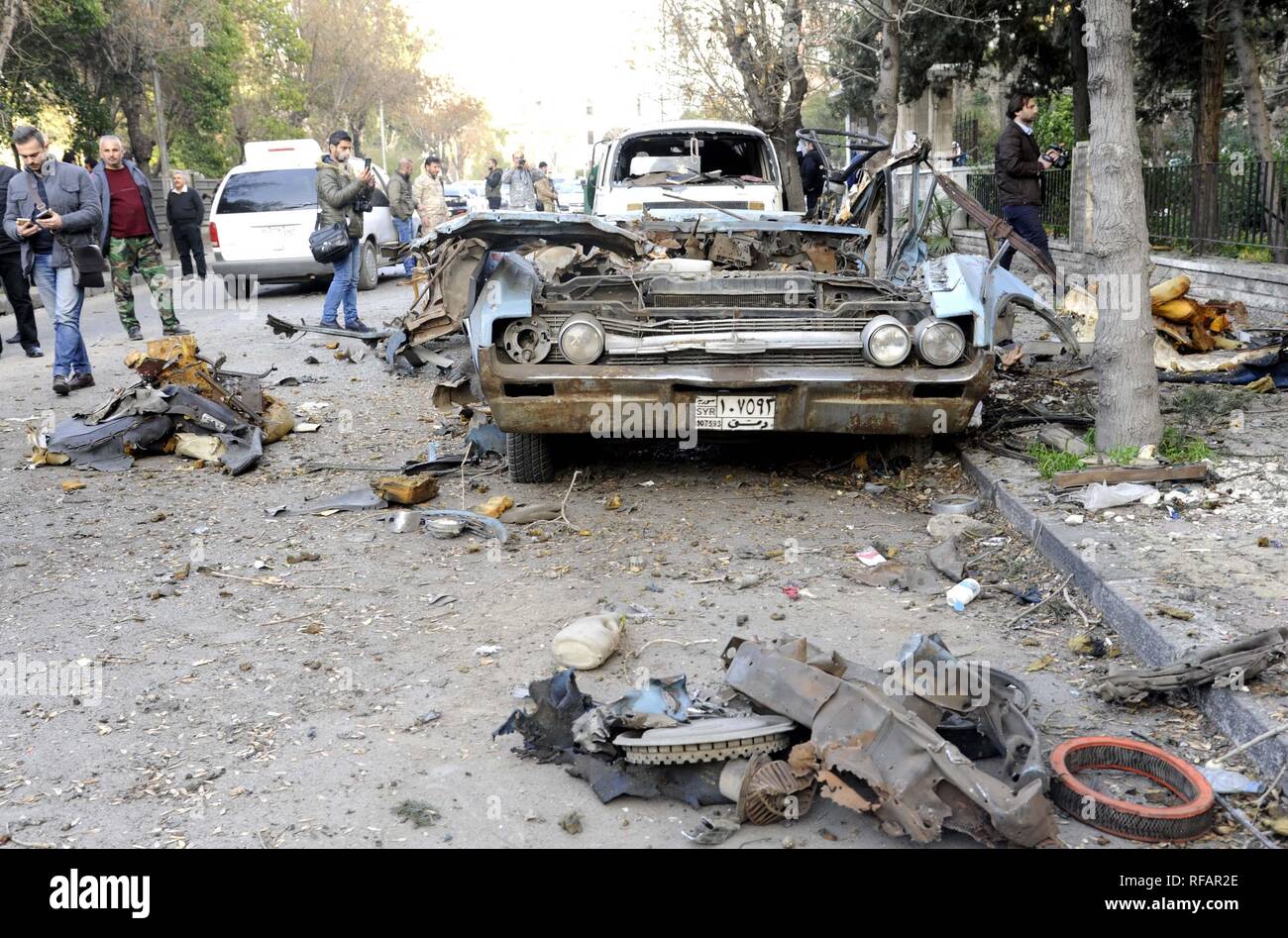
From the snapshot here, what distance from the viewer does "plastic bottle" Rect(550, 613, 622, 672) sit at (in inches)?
152

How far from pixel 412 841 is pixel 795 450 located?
441 centimetres

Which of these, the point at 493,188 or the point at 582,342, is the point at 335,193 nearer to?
the point at 582,342

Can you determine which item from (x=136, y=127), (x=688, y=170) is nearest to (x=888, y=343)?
(x=688, y=170)

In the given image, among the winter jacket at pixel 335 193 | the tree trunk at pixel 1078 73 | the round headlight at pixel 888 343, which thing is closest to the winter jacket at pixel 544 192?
the tree trunk at pixel 1078 73

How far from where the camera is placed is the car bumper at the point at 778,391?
5.47 m

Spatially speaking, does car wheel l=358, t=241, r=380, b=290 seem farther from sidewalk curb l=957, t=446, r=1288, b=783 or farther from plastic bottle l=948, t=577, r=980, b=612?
plastic bottle l=948, t=577, r=980, b=612

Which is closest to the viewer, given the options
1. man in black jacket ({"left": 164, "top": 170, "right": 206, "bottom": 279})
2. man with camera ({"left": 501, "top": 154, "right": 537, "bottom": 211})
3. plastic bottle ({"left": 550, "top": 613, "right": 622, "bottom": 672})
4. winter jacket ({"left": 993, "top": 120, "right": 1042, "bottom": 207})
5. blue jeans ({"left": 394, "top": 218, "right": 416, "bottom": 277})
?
plastic bottle ({"left": 550, "top": 613, "right": 622, "bottom": 672})

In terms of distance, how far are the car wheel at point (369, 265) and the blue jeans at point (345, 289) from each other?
4559mm

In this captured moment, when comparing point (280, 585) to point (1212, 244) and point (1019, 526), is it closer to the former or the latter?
point (1019, 526)

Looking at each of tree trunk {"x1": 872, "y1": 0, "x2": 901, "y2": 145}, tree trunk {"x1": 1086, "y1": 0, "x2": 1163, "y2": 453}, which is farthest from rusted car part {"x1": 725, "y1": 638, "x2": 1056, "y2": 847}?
tree trunk {"x1": 872, "y1": 0, "x2": 901, "y2": 145}

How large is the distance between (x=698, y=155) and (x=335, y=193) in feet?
12.5

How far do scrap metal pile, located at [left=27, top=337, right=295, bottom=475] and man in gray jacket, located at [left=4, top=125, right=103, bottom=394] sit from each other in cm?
166

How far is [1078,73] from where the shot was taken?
59.0 ft
